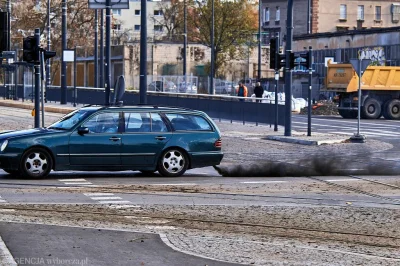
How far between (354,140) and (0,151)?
1660cm

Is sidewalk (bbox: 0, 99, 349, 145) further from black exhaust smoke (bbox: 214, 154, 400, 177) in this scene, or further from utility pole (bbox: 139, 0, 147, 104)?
black exhaust smoke (bbox: 214, 154, 400, 177)

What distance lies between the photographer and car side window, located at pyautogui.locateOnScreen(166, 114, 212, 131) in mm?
18781

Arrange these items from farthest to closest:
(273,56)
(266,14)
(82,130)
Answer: (266,14)
(273,56)
(82,130)

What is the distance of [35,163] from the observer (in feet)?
57.5

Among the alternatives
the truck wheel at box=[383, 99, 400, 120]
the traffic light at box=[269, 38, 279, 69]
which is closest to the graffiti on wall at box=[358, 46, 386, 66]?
the truck wheel at box=[383, 99, 400, 120]

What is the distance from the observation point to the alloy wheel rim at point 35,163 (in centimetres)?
1750

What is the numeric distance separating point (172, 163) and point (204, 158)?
67 cm

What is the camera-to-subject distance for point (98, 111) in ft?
60.2

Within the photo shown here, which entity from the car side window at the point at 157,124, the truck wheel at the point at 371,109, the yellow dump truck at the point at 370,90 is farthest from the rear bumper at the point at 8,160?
the truck wheel at the point at 371,109

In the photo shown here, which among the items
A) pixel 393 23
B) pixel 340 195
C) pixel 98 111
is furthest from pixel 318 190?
pixel 393 23

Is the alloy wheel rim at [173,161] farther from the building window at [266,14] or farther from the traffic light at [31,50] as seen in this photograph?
the building window at [266,14]

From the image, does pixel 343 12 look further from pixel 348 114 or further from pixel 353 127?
pixel 353 127

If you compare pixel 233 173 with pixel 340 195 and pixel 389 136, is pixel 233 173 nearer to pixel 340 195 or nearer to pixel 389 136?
pixel 340 195

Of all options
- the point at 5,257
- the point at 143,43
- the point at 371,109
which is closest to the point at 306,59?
the point at 143,43
